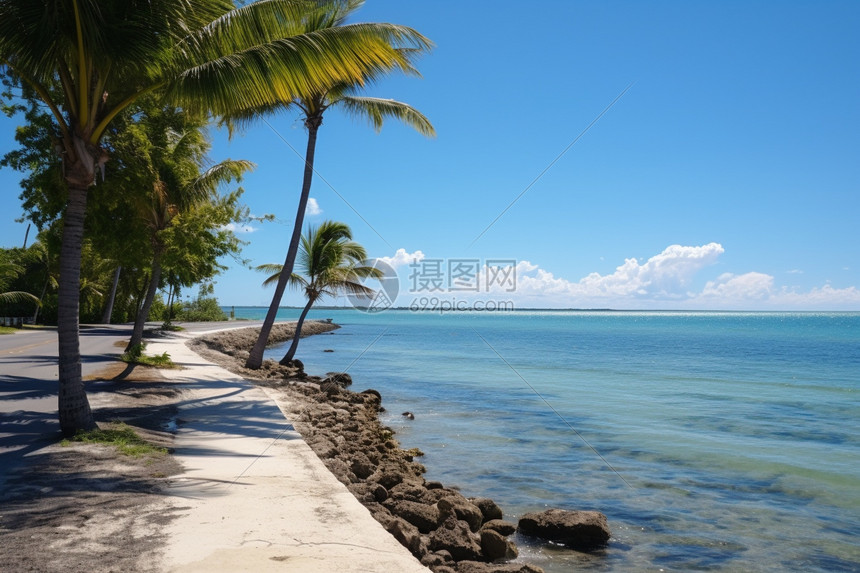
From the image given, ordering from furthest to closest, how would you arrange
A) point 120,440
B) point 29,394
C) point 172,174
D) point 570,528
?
1. point 172,174
2. point 29,394
3. point 120,440
4. point 570,528

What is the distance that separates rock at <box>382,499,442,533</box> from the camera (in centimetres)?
676

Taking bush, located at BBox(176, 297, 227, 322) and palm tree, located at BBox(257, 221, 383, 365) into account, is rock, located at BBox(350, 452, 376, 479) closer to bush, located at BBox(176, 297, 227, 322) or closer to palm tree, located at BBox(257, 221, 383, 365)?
palm tree, located at BBox(257, 221, 383, 365)

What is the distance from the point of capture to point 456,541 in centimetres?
631

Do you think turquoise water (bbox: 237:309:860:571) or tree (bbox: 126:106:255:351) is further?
tree (bbox: 126:106:255:351)

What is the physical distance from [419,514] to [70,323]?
5257 mm

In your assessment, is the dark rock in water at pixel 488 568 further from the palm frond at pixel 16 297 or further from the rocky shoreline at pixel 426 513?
the palm frond at pixel 16 297

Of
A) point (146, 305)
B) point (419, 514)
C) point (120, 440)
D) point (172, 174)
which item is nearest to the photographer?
point (419, 514)

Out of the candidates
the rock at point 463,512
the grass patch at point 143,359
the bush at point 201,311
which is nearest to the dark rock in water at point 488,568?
the rock at point 463,512

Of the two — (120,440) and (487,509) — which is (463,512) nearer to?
(487,509)

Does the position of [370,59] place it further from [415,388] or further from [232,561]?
[415,388]

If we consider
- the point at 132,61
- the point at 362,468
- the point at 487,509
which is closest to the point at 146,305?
the point at 132,61

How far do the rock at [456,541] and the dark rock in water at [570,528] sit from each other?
1.21 m

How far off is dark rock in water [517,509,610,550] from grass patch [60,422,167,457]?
4.81 meters

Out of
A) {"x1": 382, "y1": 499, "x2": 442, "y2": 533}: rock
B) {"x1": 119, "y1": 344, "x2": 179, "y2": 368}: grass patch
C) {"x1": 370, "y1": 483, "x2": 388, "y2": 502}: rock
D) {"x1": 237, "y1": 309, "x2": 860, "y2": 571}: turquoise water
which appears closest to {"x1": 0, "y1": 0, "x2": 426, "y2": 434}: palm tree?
{"x1": 370, "y1": 483, "x2": 388, "y2": 502}: rock
